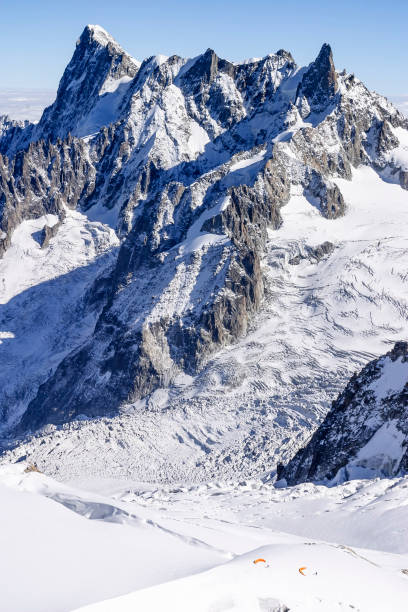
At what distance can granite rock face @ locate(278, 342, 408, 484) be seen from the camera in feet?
265

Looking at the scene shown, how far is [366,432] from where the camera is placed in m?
85.6

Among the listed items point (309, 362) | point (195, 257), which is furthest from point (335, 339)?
point (195, 257)

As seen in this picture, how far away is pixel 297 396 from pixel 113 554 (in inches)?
5032

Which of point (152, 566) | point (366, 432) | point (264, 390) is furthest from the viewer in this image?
point (264, 390)

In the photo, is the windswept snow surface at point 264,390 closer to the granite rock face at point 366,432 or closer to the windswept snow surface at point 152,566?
the granite rock face at point 366,432

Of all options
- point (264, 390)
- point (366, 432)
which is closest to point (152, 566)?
point (366, 432)

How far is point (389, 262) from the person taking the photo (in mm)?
194250

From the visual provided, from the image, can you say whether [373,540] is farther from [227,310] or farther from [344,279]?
[344,279]

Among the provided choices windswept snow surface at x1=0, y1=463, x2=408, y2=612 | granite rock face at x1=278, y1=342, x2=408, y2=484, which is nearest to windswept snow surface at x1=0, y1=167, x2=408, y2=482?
granite rock face at x1=278, y1=342, x2=408, y2=484

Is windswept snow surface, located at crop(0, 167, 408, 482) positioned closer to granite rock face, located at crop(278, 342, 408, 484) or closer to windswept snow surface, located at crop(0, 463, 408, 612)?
granite rock face, located at crop(278, 342, 408, 484)

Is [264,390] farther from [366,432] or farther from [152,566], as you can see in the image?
[152,566]

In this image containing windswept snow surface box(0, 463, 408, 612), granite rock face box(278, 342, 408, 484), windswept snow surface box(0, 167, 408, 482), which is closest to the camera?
windswept snow surface box(0, 463, 408, 612)

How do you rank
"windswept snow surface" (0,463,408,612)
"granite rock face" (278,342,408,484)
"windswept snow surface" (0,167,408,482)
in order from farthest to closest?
"windswept snow surface" (0,167,408,482)
"granite rock face" (278,342,408,484)
"windswept snow surface" (0,463,408,612)

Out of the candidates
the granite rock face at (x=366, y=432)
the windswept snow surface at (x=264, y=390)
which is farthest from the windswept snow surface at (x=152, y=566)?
the windswept snow surface at (x=264, y=390)
